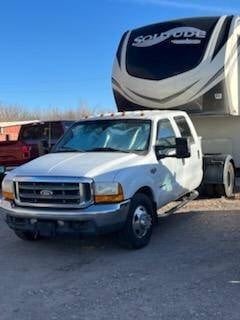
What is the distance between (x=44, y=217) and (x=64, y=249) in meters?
0.86

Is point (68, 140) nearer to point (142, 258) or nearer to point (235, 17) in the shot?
point (142, 258)

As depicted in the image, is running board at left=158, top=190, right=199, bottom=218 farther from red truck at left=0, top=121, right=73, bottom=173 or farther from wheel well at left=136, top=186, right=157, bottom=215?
red truck at left=0, top=121, right=73, bottom=173

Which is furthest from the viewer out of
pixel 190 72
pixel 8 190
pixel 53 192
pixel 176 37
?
pixel 176 37

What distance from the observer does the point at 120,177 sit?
7395 millimetres

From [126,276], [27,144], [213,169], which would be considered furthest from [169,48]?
[126,276]

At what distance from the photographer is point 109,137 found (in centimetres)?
881

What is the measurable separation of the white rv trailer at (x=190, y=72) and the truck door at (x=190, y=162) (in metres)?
1.25

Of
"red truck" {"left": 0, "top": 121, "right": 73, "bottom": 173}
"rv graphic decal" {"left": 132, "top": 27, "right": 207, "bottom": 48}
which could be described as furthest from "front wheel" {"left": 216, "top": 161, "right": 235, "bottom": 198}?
"red truck" {"left": 0, "top": 121, "right": 73, "bottom": 173}

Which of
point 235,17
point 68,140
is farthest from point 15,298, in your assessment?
point 235,17

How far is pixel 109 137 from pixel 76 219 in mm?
2043

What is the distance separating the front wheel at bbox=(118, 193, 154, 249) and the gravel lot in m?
0.14

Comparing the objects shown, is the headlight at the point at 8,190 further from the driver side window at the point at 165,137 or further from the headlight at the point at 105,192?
the driver side window at the point at 165,137

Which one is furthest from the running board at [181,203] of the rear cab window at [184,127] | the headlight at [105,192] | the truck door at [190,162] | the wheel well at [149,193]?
the headlight at [105,192]

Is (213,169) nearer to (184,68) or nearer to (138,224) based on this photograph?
(184,68)
